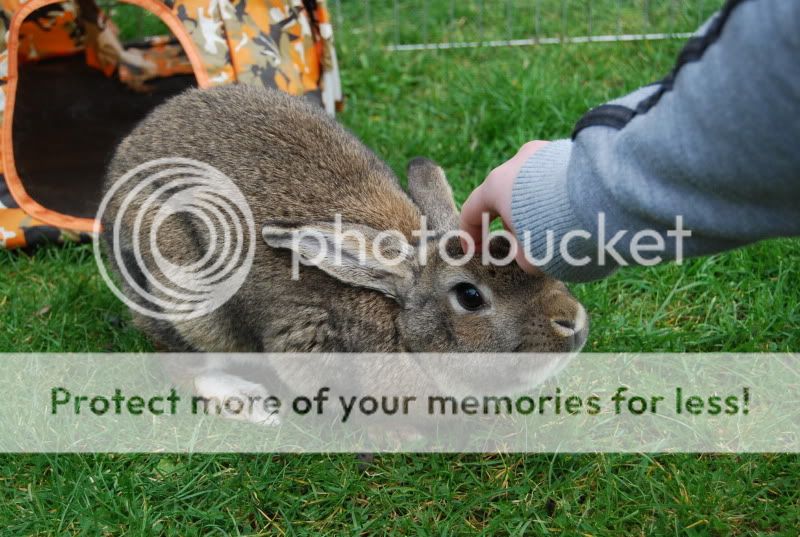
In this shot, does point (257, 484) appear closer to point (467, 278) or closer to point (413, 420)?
point (413, 420)

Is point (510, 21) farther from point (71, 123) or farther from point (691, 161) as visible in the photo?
point (691, 161)

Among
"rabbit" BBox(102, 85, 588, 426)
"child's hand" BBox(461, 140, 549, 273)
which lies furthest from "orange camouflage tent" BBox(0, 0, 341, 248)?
"child's hand" BBox(461, 140, 549, 273)

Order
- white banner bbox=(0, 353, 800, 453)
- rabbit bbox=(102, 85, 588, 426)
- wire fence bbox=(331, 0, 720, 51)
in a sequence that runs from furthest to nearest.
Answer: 1. wire fence bbox=(331, 0, 720, 51)
2. white banner bbox=(0, 353, 800, 453)
3. rabbit bbox=(102, 85, 588, 426)

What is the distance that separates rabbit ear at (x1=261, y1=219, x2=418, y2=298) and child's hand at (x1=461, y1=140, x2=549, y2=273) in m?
0.43

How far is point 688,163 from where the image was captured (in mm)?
1728

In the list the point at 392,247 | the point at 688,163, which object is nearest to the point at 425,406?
the point at 392,247

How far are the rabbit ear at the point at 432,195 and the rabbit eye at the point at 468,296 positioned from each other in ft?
0.89

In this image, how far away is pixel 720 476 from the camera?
2615 mm

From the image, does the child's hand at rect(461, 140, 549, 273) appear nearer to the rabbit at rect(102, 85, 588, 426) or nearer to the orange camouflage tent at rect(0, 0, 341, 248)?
the rabbit at rect(102, 85, 588, 426)

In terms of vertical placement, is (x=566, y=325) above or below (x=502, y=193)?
below

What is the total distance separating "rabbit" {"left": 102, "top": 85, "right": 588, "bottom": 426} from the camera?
2.71 meters

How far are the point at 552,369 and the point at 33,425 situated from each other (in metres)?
1.72

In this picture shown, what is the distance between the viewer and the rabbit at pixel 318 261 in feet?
8.88

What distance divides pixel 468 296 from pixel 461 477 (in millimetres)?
559
